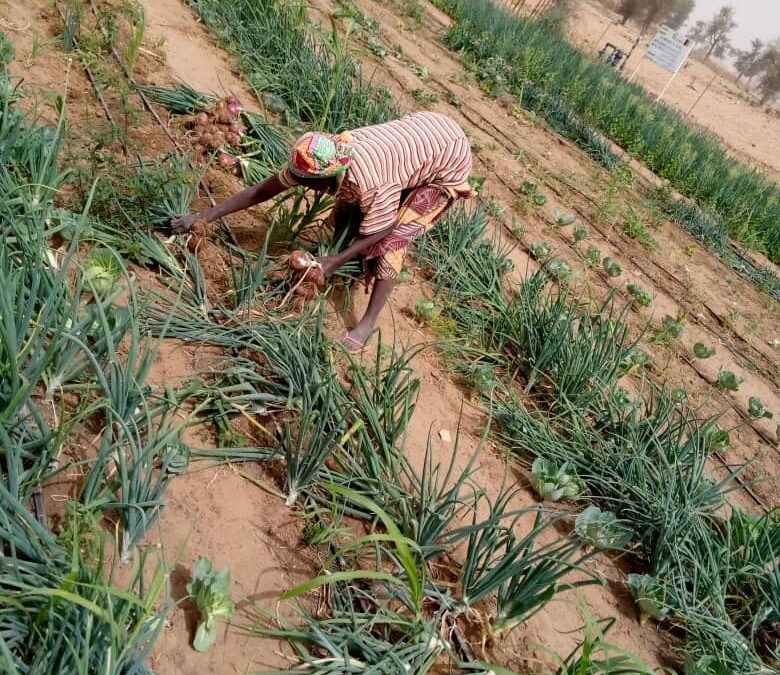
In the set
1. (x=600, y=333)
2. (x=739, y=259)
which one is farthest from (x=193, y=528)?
(x=739, y=259)

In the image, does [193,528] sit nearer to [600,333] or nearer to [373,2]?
[600,333]

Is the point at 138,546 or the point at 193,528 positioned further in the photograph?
the point at 193,528

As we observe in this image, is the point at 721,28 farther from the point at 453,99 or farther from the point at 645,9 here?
the point at 453,99

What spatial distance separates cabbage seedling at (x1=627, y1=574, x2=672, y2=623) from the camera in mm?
2215

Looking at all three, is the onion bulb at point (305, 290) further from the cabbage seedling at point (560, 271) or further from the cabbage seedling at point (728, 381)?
the cabbage seedling at point (728, 381)

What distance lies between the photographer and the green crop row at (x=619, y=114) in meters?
7.81

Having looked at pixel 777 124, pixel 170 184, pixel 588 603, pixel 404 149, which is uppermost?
pixel 777 124

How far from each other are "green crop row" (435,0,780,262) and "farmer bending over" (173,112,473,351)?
6193mm

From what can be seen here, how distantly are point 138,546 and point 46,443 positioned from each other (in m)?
0.37

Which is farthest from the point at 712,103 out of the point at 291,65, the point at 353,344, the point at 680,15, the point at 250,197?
the point at 680,15

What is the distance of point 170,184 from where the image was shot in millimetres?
2607

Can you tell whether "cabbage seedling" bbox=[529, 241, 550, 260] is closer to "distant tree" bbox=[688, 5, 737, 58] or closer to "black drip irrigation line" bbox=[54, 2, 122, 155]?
"black drip irrigation line" bbox=[54, 2, 122, 155]

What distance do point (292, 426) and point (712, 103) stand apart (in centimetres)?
3123

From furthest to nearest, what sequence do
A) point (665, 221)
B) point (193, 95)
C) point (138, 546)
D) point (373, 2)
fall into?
1. point (373, 2)
2. point (665, 221)
3. point (193, 95)
4. point (138, 546)
